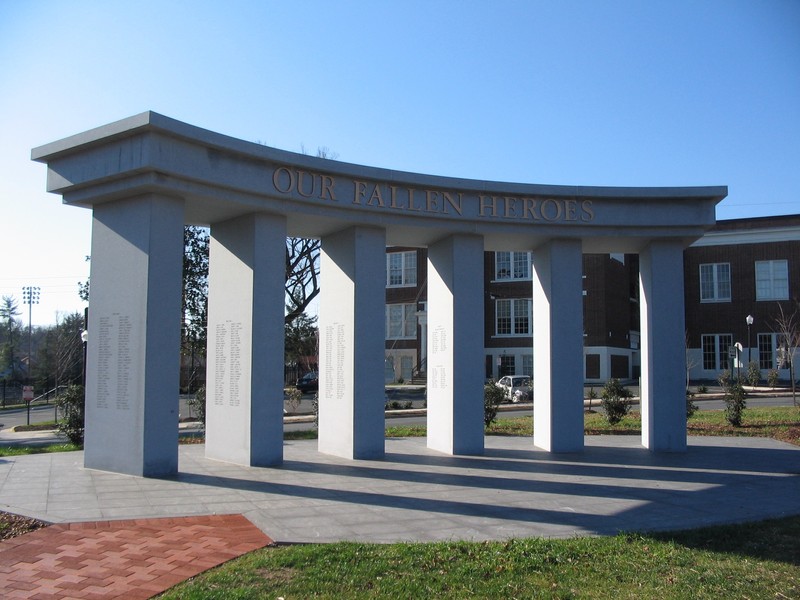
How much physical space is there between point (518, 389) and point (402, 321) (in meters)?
17.0

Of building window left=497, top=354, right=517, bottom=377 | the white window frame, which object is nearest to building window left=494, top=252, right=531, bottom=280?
the white window frame

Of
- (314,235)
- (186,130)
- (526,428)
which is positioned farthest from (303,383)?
(186,130)

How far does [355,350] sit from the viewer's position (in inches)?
504

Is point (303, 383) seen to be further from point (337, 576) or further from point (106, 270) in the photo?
point (337, 576)

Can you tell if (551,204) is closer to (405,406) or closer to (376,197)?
(376,197)

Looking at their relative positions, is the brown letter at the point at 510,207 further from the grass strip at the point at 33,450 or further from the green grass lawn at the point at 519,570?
the grass strip at the point at 33,450

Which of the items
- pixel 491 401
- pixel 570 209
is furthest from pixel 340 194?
pixel 491 401

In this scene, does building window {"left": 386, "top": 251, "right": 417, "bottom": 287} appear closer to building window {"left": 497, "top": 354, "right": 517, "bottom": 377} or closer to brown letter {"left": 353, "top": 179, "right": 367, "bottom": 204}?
building window {"left": 497, "top": 354, "right": 517, "bottom": 377}

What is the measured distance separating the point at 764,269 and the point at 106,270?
4735 cm

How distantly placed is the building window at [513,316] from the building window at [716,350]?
1275cm

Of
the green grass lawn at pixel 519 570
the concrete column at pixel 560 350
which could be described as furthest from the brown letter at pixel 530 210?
the green grass lawn at pixel 519 570

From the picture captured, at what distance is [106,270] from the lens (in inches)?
441

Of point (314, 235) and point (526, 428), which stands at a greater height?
point (314, 235)

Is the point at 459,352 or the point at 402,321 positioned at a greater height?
the point at 402,321
